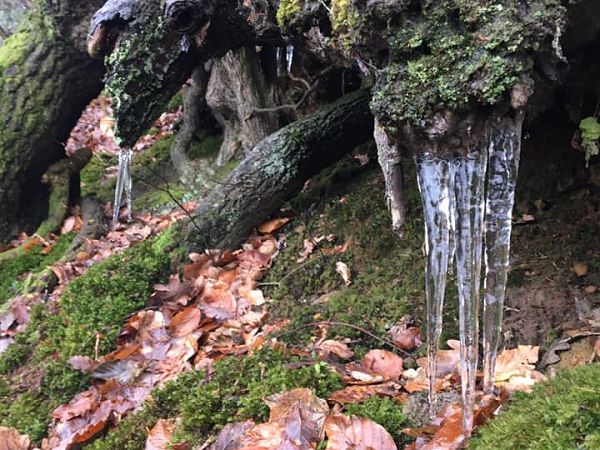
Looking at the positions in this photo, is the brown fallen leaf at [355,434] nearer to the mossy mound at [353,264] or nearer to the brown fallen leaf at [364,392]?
the brown fallen leaf at [364,392]

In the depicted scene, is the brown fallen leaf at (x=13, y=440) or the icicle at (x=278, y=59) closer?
the brown fallen leaf at (x=13, y=440)

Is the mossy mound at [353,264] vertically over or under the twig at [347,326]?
over

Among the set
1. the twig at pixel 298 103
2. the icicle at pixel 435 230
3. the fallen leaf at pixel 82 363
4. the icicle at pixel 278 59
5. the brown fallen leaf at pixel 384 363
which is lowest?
the fallen leaf at pixel 82 363

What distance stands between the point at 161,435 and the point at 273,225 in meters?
2.06

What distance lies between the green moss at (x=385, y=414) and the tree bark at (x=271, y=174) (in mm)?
2232

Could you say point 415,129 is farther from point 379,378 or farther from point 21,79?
point 21,79

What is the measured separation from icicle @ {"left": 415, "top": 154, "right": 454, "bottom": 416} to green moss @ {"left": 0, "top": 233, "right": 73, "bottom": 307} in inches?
167

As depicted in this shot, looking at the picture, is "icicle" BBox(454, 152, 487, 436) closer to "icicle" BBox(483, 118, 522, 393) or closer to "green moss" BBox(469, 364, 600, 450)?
"icicle" BBox(483, 118, 522, 393)

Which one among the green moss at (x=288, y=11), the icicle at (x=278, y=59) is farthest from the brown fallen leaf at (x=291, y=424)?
the icicle at (x=278, y=59)

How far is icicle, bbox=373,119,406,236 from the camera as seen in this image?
3039 millimetres

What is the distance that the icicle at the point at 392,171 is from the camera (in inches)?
120

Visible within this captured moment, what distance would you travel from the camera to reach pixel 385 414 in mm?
2156

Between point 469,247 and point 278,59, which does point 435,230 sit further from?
point 278,59

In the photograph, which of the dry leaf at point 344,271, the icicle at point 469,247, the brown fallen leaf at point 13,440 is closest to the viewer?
the icicle at point 469,247
